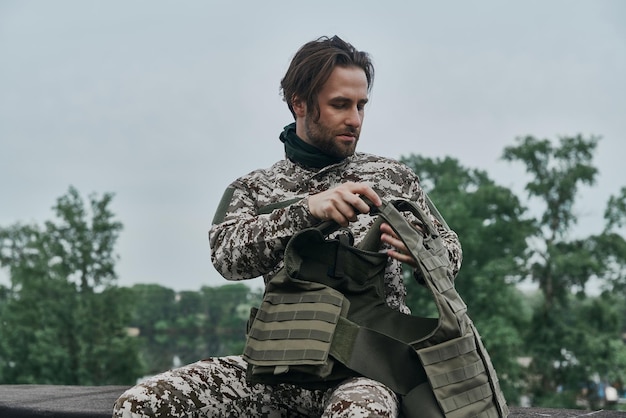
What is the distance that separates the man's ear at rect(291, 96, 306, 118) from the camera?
278 cm

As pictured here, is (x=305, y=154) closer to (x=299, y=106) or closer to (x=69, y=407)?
(x=299, y=106)

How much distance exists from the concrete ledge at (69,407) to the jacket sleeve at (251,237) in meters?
1.28

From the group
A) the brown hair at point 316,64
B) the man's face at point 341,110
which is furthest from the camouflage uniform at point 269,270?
the brown hair at point 316,64

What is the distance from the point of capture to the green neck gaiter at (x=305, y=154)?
9.05 feet

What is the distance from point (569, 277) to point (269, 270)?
26.5m

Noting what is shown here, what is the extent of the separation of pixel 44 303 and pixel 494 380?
29.4 m

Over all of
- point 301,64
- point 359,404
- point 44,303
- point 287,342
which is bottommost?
point 359,404

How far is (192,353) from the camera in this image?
128ft

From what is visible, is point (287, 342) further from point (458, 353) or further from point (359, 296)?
point (458, 353)

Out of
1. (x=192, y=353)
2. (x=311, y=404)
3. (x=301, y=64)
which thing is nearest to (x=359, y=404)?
(x=311, y=404)

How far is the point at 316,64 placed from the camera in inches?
106

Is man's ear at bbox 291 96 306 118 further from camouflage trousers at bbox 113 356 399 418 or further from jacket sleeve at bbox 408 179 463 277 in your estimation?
camouflage trousers at bbox 113 356 399 418

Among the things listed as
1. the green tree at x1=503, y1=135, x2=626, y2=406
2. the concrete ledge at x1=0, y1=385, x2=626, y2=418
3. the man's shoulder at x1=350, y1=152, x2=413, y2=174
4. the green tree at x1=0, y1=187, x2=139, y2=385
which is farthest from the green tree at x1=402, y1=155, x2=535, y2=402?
the man's shoulder at x1=350, y1=152, x2=413, y2=174

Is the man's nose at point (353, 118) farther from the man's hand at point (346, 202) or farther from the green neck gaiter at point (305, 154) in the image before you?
the man's hand at point (346, 202)
